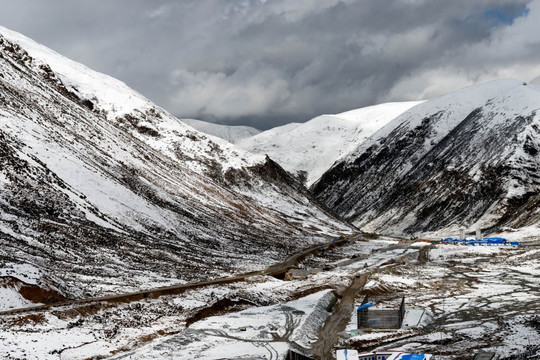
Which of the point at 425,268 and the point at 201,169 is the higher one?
the point at 201,169

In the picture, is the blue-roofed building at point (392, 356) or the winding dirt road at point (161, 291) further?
the winding dirt road at point (161, 291)

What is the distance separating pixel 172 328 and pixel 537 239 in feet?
370

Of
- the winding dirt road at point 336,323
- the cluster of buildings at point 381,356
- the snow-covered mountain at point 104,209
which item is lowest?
the cluster of buildings at point 381,356

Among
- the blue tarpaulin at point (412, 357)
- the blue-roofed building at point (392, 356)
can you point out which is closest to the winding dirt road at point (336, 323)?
the blue-roofed building at point (392, 356)

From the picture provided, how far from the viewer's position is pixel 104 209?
108 metres

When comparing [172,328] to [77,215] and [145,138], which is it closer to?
[77,215]

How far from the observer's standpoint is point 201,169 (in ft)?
613

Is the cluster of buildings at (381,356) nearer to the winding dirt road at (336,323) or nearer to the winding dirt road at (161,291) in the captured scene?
the winding dirt road at (336,323)

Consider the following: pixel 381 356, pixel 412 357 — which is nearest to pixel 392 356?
pixel 381 356

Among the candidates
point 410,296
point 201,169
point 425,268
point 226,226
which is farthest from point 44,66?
point 410,296

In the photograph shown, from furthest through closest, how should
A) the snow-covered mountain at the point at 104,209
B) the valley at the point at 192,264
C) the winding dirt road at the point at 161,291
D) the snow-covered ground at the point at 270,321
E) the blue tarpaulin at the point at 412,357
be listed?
the snow-covered mountain at the point at 104,209 → the winding dirt road at the point at 161,291 → the valley at the point at 192,264 → the snow-covered ground at the point at 270,321 → the blue tarpaulin at the point at 412,357

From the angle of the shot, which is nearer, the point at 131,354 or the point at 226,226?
the point at 131,354

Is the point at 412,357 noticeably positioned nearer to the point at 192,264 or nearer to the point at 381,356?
the point at 381,356

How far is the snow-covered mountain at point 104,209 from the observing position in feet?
255
